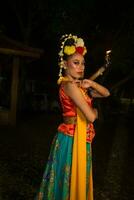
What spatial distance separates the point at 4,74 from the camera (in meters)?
24.2

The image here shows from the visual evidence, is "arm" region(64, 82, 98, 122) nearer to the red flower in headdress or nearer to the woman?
the woman

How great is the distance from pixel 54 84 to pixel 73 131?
874 inches

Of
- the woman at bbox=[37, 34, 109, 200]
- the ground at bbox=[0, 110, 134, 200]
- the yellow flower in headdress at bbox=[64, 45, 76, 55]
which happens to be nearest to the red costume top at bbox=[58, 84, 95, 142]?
the woman at bbox=[37, 34, 109, 200]

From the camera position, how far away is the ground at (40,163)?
633 centimetres

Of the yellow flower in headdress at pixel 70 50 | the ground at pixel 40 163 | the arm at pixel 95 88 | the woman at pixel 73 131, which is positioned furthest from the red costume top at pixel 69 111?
the ground at pixel 40 163

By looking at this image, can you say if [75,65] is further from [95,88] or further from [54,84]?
[54,84]

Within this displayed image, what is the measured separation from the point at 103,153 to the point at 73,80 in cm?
626

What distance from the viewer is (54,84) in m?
26.3

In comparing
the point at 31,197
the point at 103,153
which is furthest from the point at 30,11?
the point at 31,197

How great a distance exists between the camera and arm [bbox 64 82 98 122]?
391 cm

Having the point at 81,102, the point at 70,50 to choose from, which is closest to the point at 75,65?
the point at 70,50

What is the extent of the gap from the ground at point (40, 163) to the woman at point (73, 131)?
5.76 ft

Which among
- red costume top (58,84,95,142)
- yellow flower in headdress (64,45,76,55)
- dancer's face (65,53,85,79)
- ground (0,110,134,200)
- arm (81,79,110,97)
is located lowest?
ground (0,110,134,200)

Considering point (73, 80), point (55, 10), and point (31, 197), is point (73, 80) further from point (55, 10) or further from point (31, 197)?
point (55, 10)
